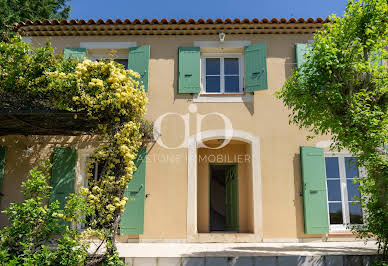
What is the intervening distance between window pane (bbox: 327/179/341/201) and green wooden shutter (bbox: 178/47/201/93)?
400cm

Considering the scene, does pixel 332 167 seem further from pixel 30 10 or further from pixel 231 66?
pixel 30 10

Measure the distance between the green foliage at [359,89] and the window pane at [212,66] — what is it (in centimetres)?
346

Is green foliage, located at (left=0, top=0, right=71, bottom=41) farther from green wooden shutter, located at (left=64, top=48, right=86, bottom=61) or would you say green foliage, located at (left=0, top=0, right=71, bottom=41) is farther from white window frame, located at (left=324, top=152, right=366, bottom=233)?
white window frame, located at (left=324, top=152, right=366, bottom=233)

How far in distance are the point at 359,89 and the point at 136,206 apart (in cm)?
515

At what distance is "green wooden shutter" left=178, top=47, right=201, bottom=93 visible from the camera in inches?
314

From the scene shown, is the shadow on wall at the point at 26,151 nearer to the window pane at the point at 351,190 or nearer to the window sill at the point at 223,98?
the window sill at the point at 223,98

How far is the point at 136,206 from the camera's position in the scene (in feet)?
24.1

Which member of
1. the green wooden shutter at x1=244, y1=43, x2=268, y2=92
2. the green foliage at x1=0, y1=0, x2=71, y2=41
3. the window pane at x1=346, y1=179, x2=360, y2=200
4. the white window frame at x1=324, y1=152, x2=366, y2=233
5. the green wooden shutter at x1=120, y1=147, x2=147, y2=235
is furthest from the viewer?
the green foliage at x1=0, y1=0, x2=71, y2=41

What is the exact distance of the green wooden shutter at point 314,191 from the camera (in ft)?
24.0

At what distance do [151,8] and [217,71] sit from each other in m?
2.57

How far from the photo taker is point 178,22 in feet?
26.5

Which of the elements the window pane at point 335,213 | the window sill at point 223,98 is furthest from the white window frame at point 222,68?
the window pane at point 335,213

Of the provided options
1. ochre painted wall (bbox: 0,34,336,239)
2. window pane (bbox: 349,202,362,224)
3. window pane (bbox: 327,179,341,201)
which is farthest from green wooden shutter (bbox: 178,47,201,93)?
window pane (bbox: 349,202,362,224)

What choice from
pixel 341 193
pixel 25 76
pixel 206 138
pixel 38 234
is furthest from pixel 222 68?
pixel 38 234
